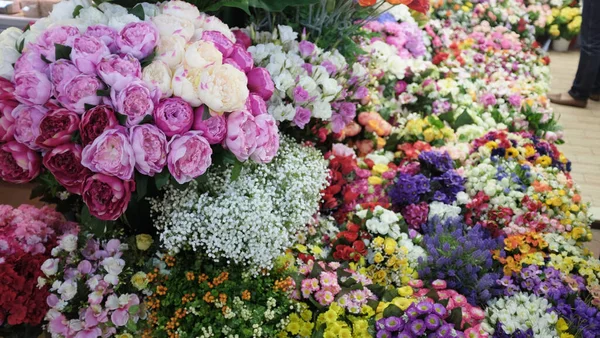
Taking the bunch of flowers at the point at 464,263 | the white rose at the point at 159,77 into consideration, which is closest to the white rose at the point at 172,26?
the white rose at the point at 159,77

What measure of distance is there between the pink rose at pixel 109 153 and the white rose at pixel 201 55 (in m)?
0.21

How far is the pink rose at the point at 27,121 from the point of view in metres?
1.10

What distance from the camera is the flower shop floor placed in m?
2.45

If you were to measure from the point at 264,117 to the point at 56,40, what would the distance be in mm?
465

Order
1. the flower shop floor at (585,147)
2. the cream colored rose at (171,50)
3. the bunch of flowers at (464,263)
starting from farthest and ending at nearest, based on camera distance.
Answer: the flower shop floor at (585,147) < the bunch of flowers at (464,263) < the cream colored rose at (171,50)

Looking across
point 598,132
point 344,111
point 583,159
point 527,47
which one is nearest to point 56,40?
point 344,111

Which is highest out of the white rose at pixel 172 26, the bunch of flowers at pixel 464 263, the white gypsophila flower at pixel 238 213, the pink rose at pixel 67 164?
the white rose at pixel 172 26

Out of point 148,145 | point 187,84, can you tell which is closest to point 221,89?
point 187,84

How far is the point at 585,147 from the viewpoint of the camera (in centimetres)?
278

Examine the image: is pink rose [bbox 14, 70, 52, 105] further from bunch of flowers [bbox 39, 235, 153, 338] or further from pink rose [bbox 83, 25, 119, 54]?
bunch of flowers [bbox 39, 235, 153, 338]

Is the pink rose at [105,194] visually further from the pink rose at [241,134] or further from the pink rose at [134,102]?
the pink rose at [241,134]

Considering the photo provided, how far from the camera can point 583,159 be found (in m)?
2.70

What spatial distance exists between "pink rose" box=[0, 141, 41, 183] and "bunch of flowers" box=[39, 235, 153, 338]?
0.27 m

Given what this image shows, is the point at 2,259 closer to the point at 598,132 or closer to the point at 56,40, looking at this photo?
the point at 56,40
